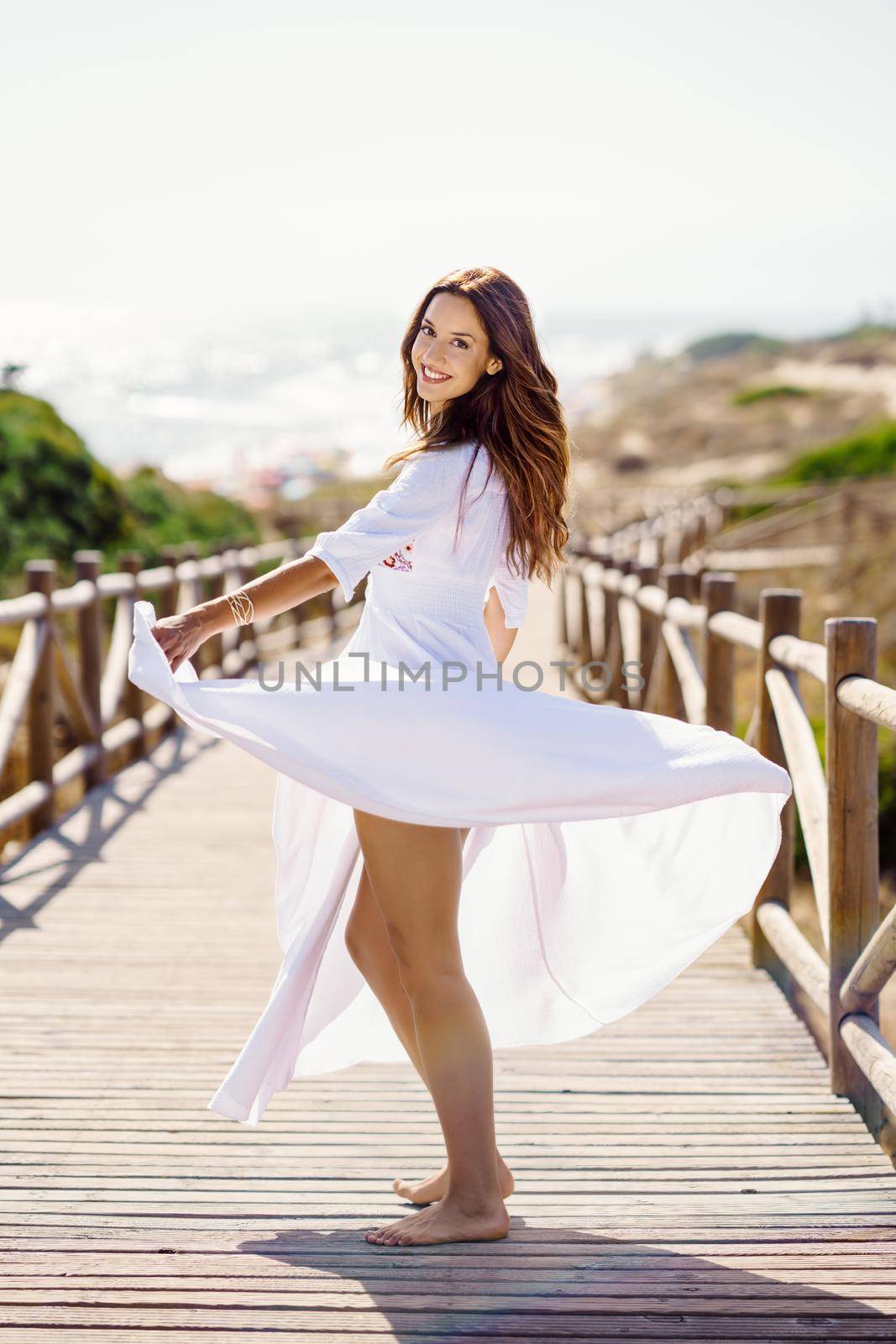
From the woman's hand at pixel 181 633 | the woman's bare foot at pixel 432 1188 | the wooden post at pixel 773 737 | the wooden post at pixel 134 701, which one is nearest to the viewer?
the woman's hand at pixel 181 633

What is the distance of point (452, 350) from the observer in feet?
7.54

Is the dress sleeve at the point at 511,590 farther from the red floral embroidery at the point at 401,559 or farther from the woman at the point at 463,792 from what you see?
the red floral embroidery at the point at 401,559

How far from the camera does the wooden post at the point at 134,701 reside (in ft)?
24.8

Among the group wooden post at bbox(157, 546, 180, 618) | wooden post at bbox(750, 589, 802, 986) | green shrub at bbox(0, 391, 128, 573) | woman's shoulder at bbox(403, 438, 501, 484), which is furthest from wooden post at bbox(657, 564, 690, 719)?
green shrub at bbox(0, 391, 128, 573)

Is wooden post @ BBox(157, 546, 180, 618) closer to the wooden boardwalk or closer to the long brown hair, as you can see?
the wooden boardwalk

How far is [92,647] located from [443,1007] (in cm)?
484

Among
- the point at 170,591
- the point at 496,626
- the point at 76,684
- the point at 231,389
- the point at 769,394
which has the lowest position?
the point at 76,684

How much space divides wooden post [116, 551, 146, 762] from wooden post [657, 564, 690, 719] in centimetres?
300

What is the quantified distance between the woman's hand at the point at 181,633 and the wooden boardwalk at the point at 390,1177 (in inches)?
41.3

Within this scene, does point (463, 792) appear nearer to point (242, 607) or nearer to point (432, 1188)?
point (242, 607)

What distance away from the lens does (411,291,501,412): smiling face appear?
2.29m

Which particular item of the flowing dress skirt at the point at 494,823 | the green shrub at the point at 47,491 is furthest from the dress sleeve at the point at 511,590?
the green shrub at the point at 47,491

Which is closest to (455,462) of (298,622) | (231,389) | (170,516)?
(298,622)

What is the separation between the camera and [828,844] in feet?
10.5
